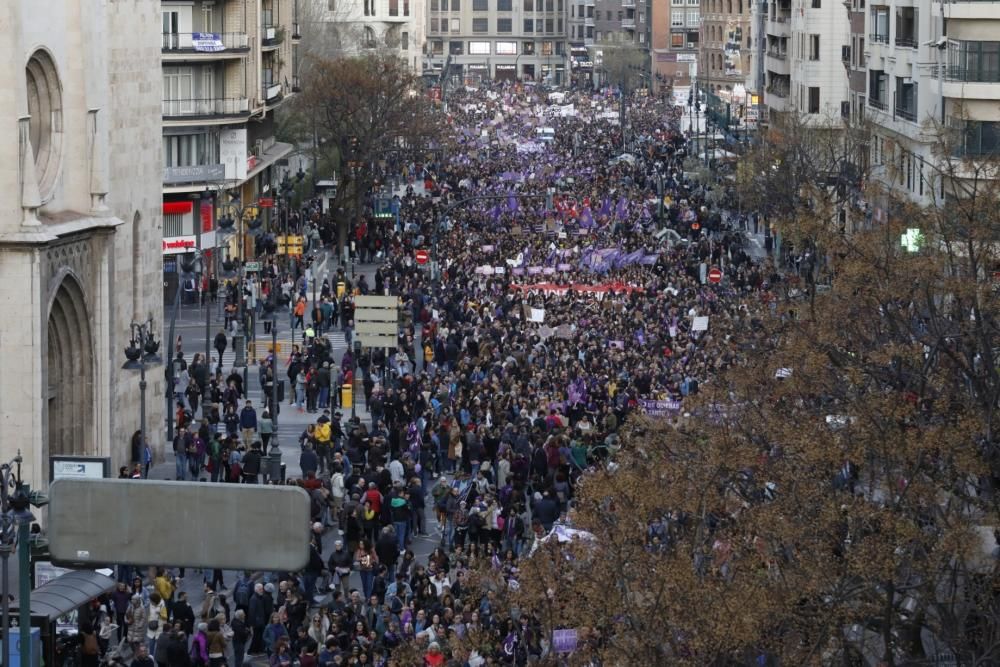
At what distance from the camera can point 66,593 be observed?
2898cm

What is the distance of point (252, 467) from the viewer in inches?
1607

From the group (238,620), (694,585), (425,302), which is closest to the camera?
(694,585)

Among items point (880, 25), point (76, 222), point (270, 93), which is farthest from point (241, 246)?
point (76, 222)

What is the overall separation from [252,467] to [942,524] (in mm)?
16725

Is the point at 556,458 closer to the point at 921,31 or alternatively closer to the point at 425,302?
the point at 425,302

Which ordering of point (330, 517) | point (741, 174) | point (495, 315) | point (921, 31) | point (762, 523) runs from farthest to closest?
point (741, 174) < point (921, 31) < point (495, 315) < point (330, 517) < point (762, 523)

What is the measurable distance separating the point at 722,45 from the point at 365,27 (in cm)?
2587

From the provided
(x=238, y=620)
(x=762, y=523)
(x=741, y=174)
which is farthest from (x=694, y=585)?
(x=741, y=174)

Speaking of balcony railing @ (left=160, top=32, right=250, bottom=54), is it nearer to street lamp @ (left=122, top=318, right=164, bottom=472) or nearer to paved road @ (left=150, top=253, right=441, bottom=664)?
paved road @ (left=150, top=253, right=441, bottom=664)

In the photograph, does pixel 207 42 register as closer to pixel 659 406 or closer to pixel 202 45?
pixel 202 45

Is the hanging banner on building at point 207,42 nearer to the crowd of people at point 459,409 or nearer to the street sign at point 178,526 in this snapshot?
the crowd of people at point 459,409

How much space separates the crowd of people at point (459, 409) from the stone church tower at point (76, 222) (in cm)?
208

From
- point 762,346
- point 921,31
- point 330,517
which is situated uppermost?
point 921,31

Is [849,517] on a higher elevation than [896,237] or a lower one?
lower
